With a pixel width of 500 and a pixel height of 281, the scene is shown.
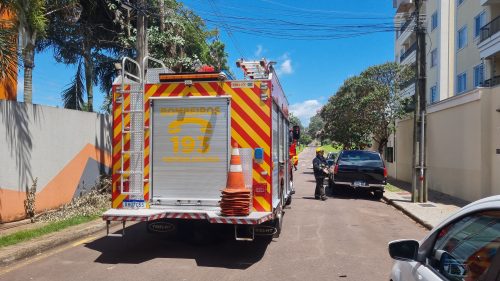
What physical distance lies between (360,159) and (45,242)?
1272 centimetres

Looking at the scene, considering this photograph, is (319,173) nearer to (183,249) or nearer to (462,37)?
(183,249)

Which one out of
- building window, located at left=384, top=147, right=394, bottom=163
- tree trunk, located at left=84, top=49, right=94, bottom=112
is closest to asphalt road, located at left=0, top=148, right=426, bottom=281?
tree trunk, located at left=84, top=49, right=94, bottom=112

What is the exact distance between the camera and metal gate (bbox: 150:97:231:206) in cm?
771

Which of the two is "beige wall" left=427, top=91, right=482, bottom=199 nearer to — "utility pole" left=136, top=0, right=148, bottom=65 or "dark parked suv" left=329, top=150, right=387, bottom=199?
"dark parked suv" left=329, top=150, right=387, bottom=199

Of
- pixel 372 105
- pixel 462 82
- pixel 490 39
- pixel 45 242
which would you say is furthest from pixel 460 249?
pixel 462 82

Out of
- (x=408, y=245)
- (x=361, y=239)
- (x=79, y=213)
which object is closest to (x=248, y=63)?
(x=361, y=239)

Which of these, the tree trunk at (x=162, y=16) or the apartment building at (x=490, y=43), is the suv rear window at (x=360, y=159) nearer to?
the tree trunk at (x=162, y=16)

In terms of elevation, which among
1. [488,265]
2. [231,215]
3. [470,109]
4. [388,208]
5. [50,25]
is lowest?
[388,208]

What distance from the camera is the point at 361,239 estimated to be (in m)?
9.59

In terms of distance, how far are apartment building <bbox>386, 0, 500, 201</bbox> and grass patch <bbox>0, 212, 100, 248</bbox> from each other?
11650 millimetres

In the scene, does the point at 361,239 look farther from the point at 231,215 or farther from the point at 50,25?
the point at 50,25

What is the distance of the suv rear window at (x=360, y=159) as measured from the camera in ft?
58.9

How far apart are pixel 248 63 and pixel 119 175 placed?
131 inches

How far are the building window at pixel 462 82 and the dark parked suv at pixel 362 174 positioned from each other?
15.0 m
